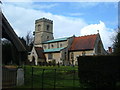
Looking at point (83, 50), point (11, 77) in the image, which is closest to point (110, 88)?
point (11, 77)

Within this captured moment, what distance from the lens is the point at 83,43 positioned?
64812mm

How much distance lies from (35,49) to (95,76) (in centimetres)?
5897

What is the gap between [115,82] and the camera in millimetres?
11727

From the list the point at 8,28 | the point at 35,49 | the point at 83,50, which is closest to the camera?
the point at 8,28

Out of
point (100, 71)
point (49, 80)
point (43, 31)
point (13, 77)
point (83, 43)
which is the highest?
point (43, 31)

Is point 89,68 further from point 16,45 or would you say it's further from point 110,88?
point 16,45

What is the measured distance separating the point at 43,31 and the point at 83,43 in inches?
1009

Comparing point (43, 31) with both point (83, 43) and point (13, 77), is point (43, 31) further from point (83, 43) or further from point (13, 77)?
point (13, 77)

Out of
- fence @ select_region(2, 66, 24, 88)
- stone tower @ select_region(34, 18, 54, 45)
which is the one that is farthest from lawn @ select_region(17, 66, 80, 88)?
stone tower @ select_region(34, 18, 54, 45)

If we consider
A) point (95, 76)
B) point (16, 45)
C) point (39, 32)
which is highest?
point (39, 32)

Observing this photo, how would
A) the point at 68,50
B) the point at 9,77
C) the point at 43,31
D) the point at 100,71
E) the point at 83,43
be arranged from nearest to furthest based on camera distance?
1. the point at 100,71
2. the point at 9,77
3. the point at 83,43
4. the point at 68,50
5. the point at 43,31

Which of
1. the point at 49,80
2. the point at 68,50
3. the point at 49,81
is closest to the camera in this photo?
the point at 49,81

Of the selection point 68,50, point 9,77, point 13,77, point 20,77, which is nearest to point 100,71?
point 20,77

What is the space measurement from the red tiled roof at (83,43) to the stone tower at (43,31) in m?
19.6
